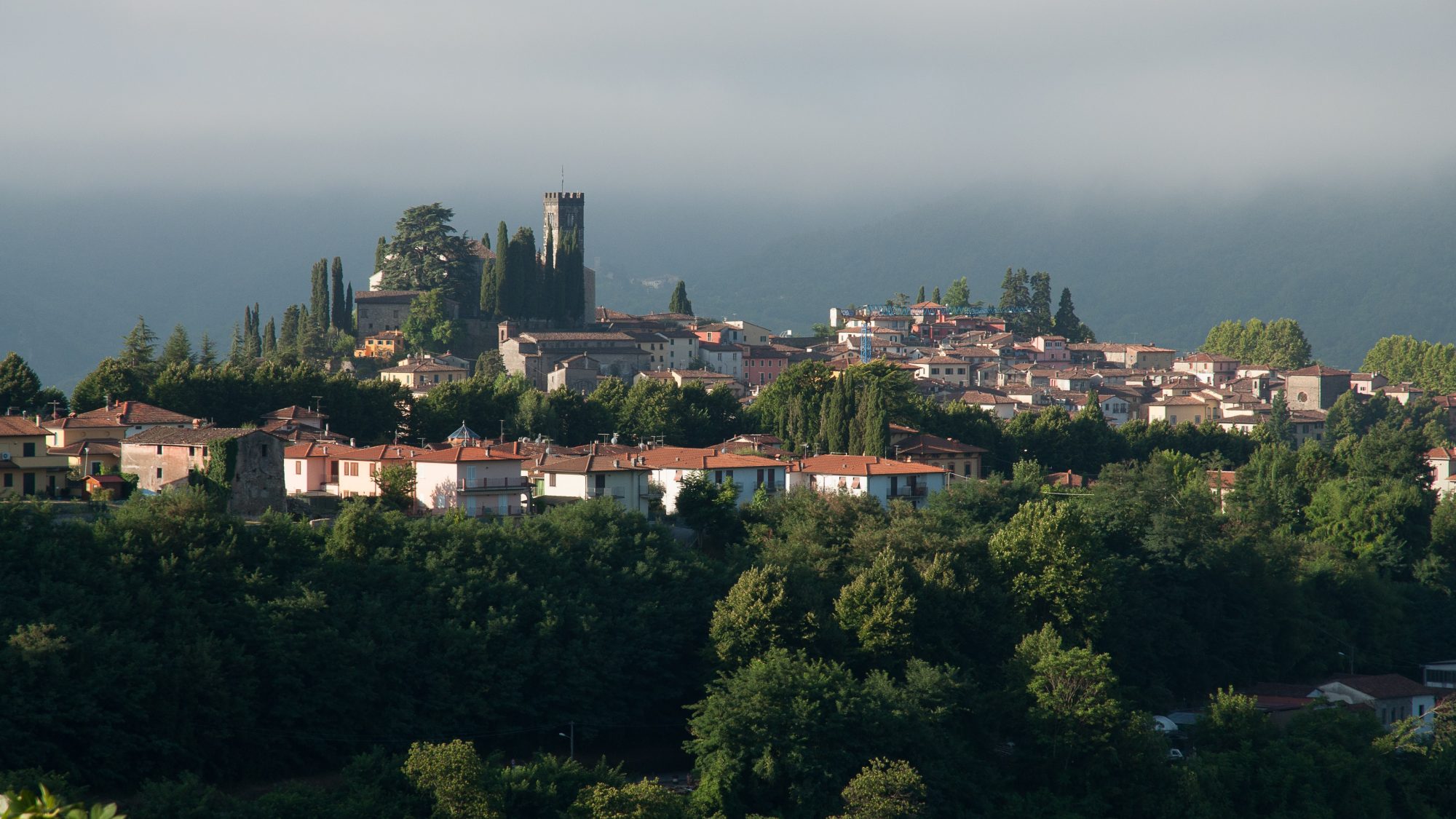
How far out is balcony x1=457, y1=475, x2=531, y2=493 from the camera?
39688 mm

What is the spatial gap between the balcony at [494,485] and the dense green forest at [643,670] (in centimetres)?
478

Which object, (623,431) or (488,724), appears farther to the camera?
(623,431)

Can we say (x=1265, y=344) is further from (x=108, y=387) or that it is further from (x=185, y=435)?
(x=185, y=435)

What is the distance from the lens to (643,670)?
32000 millimetres

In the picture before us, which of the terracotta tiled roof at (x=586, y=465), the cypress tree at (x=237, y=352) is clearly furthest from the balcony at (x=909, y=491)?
the cypress tree at (x=237, y=352)

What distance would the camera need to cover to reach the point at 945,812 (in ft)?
93.3

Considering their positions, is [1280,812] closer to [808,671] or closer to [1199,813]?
[1199,813]

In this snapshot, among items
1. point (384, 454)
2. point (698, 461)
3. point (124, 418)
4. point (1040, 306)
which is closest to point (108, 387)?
point (124, 418)

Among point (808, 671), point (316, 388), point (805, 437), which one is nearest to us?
point (808, 671)

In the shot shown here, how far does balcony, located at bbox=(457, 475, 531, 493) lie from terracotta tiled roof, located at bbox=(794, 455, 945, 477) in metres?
11.0

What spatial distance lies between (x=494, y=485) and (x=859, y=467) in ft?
42.6

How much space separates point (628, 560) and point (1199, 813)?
484 inches

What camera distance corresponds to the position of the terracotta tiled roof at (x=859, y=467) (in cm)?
4856

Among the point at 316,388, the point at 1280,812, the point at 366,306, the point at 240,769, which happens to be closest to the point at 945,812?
the point at 1280,812
